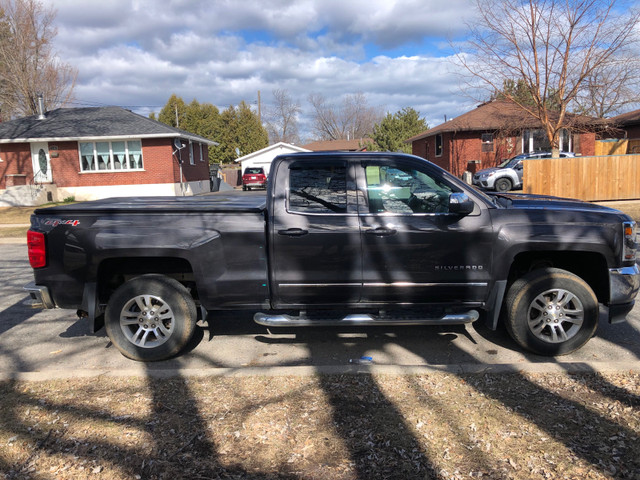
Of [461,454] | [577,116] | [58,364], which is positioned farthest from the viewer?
[577,116]

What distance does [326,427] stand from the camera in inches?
131

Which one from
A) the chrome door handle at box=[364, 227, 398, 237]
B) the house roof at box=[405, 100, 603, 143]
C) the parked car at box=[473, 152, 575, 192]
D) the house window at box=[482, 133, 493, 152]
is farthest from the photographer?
→ the house window at box=[482, 133, 493, 152]

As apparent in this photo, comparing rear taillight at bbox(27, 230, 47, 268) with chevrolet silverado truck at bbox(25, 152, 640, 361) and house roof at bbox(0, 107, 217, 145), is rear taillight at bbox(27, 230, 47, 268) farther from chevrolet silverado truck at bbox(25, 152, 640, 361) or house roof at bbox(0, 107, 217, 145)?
house roof at bbox(0, 107, 217, 145)

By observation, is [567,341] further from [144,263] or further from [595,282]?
[144,263]

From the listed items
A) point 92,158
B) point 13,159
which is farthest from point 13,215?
point 13,159

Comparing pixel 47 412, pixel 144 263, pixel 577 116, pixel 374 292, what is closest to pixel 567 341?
pixel 374 292

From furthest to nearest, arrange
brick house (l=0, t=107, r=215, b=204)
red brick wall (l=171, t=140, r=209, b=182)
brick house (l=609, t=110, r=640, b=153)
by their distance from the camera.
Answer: brick house (l=609, t=110, r=640, b=153)
red brick wall (l=171, t=140, r=209, b=182)
brick house (l=0, t=107, r=215, b=204)

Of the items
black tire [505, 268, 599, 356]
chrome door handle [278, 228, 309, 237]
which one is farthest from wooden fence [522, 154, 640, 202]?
chrome door handle [278, 228, 309, 237]

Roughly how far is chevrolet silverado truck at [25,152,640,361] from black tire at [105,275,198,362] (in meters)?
0.01

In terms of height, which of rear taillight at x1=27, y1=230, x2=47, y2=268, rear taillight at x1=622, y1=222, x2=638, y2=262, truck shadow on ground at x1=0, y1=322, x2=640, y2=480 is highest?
rear taillight at x1=27, y1=230, x2=47, y2=268

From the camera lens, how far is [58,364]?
185 inches

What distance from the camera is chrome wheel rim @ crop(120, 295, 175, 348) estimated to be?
15.0 ft

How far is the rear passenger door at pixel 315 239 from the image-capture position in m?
4.43

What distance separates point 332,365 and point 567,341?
2176 millimetres
